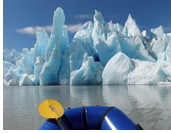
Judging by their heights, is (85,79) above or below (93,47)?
below

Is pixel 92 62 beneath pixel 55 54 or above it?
beneath

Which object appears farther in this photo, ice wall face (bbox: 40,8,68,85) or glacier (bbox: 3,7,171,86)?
ice wall face (bbox: 40,8,68,85)

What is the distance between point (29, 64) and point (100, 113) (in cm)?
2534

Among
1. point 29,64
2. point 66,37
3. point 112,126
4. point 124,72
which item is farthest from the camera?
point 29,64

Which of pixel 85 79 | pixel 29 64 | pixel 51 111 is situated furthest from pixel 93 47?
pixel 51 111

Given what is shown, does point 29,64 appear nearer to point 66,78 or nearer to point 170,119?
point 66,78

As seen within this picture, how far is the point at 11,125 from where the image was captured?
11.8 ft

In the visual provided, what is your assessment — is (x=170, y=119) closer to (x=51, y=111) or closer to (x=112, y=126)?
(x=112, y=126)

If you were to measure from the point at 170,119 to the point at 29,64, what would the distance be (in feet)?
81.0

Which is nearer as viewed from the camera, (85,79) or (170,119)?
(170,119)

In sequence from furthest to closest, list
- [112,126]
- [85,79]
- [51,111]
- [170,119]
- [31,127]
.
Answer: [85,79] → [170,119] → [31,127] → [51,111] → [112,126]

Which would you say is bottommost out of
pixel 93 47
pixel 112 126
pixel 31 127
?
pixel 31 127

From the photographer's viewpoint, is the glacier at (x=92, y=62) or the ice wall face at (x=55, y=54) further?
the ice wall face at (x=55, y=54)

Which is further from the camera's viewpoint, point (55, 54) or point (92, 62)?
point (55, 54)
